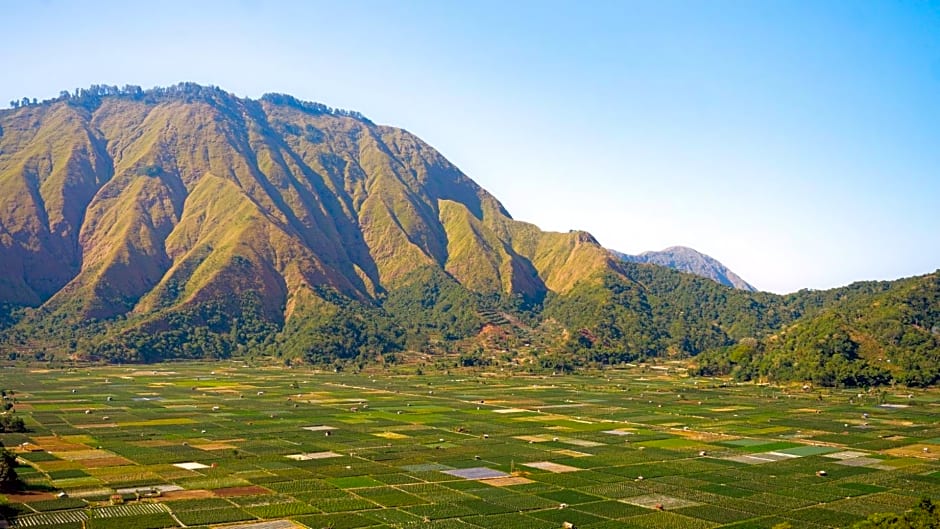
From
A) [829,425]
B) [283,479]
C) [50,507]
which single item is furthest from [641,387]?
[50,507]

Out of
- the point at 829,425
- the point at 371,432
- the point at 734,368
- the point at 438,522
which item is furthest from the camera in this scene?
the point at 734,368

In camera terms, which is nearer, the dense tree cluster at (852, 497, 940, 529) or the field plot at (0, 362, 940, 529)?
the dense tree cluster at (852, 497, 940, 529)

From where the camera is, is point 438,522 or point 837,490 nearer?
point 438,522

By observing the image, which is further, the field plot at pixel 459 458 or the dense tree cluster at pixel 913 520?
the field plot at pixel 459 458

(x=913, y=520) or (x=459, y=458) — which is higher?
(x=913, y=520)

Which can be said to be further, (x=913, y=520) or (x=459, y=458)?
(x=459, y=458)

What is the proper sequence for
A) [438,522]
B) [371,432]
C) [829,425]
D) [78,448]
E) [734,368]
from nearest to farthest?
[438,522], [78,448], [371,432], [829,425], [734,368]

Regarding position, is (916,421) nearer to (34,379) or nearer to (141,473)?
(141,473)
